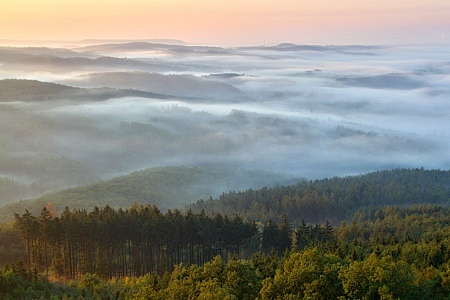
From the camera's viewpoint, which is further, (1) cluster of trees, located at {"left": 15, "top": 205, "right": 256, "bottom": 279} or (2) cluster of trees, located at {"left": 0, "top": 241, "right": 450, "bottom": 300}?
(1) cluster of trees, located at {"left": 15, "top": 205, "right": 256, "bottom": 279}

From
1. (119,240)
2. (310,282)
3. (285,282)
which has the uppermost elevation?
(285,282)

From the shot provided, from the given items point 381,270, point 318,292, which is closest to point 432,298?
point 381,270

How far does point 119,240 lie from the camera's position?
4055 inches

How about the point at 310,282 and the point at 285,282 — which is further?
the point at 310,282

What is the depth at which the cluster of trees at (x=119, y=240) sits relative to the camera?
321 feet

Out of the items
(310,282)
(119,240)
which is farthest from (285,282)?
(119,240)

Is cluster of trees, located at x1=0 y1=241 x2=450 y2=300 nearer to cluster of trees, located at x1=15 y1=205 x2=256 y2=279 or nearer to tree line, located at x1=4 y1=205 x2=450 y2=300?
tree line, located at x1=4 y1=205 x2=450 y2=300

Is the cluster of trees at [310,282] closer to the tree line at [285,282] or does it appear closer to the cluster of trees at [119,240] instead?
the tree line at [285,282]

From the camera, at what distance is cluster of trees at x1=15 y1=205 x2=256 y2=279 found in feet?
321

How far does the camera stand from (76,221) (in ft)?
323

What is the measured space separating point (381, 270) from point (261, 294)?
35.5 ft

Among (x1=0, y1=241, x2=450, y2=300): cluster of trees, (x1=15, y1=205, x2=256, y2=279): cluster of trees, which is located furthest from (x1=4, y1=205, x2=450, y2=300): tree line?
(x1=15, y1=205, x2=256, y2=279): cluster of trees

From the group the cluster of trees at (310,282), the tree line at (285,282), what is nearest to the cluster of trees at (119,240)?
the tree line at (285,282)

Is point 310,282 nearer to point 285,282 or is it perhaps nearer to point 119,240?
point 285,282
